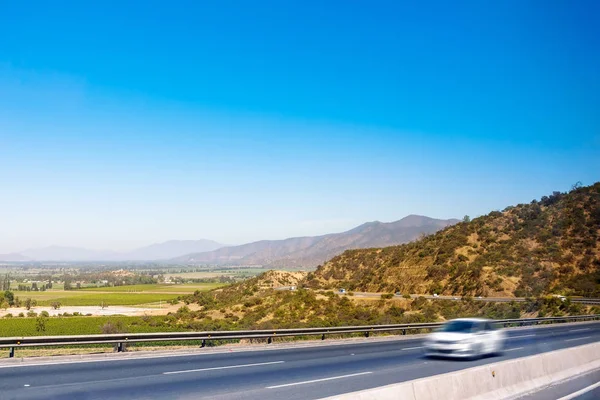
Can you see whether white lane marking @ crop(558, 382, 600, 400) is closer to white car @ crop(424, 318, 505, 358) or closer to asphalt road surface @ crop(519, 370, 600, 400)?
asphalt road surface @ crop(519, 370, 600, 400)

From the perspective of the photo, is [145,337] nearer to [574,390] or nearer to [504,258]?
[574,390]

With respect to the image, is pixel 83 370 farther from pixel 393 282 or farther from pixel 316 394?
pixel 393 282

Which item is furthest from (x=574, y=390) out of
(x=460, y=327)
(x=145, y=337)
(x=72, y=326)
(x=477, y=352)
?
(x=72, y=326)

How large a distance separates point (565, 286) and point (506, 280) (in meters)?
6.01

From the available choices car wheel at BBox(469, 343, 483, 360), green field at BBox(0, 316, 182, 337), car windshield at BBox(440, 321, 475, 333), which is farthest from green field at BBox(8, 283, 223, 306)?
car wheel at BBox(469, 343, 483, 360)

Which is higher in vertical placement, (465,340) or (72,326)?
(465,340)

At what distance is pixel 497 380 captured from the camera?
1141 centimetres

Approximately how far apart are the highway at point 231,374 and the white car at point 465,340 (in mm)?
407

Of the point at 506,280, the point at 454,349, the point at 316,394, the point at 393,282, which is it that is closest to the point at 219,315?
the point at 393,282

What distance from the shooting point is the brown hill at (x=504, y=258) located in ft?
206

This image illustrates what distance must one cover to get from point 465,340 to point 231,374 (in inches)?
321

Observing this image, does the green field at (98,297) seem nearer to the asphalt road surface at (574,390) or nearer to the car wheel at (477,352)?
the car wheel at (477,352)

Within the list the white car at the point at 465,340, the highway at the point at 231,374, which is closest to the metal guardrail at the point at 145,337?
the highway at the point at 231,374

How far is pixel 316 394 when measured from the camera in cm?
1248
